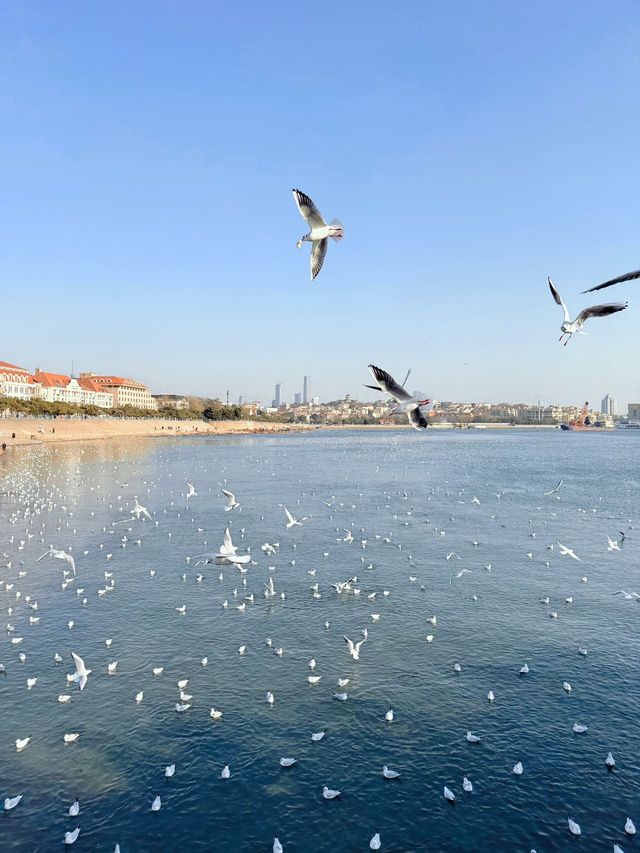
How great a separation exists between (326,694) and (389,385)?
10931 mm

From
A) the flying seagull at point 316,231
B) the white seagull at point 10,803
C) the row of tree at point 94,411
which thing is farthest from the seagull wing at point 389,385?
the row of tree at point 94,411

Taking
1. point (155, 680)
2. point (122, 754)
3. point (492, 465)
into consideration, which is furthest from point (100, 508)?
point (492, 465)

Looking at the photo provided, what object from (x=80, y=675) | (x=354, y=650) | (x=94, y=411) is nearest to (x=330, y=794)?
(x=354, y=650)

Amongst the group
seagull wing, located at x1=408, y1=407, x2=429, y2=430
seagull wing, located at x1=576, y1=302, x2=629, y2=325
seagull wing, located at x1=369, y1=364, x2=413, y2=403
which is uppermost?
seagull wing, located at x1=576, y1=302, x2=629, y2=325

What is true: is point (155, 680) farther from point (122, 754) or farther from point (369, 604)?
point (369, 604)

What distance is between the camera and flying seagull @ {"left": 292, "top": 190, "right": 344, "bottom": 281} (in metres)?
7.55

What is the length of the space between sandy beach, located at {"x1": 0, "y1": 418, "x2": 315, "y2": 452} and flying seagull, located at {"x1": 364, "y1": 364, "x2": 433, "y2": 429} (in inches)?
Result: 3743

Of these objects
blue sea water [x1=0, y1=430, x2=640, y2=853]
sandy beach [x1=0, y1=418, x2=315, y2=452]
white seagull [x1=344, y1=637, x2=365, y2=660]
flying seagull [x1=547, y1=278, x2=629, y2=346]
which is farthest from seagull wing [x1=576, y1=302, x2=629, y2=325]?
sandy beach [x1=0, y1=418, x2=315, y2=452]

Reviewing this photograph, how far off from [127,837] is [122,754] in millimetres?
2398

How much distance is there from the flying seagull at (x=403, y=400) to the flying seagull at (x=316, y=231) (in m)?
1.60

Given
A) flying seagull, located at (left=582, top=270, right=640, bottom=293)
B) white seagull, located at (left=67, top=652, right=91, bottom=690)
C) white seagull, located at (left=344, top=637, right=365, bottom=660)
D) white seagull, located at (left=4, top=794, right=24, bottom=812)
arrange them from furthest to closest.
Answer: white seagull, located at (left=344, top=637, right=365, bottom=660), white seagull, located at (left=67, top=652, right=91, bottom=690), white seagull, located at (left=4, top=794, right=24, bottom=812), flying seagull, located at (left=582, top=270, right=640, bottom=293)

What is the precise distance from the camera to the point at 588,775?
12.5 metres

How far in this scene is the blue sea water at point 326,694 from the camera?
11.3m

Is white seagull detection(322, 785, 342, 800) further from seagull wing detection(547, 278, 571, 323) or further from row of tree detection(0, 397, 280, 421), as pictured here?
row of tree detection(0, 397, 280, 421)
